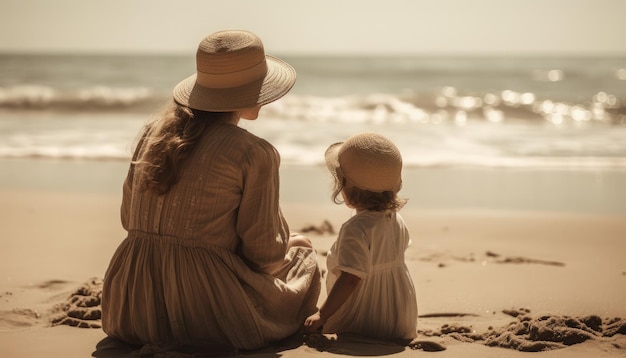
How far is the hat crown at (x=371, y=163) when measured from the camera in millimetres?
2947

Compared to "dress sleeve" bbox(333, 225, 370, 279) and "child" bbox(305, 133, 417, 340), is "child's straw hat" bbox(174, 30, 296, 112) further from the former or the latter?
"dress sleeve" bbox(333, 225, 370, 279)

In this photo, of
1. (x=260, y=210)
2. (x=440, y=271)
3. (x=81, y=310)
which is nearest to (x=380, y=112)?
(x=440, y=271)

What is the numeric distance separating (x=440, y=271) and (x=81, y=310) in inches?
75.5

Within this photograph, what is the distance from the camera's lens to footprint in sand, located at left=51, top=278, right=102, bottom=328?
10.9ft

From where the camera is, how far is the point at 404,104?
17.5 m

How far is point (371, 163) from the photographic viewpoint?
294cm

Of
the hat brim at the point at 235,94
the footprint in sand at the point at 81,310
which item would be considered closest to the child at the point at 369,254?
the hat brim at the point at 235,94

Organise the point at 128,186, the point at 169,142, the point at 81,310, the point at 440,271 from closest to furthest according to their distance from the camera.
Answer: the point at 169,142 < the point at 128,186 < the point at 81,310 < the point at 440,271

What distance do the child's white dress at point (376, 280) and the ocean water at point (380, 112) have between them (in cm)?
89

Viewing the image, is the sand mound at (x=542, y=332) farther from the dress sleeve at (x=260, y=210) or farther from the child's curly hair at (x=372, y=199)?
the dress sleeve at (x=260, y=210)

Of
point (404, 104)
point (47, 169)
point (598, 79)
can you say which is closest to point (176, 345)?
point (47, 169)

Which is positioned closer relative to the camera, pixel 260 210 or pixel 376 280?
pixel 260 210

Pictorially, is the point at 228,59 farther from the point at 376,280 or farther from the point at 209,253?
the point at 376,280

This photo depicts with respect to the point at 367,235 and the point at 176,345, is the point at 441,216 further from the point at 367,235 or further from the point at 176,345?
the point at 176,345
